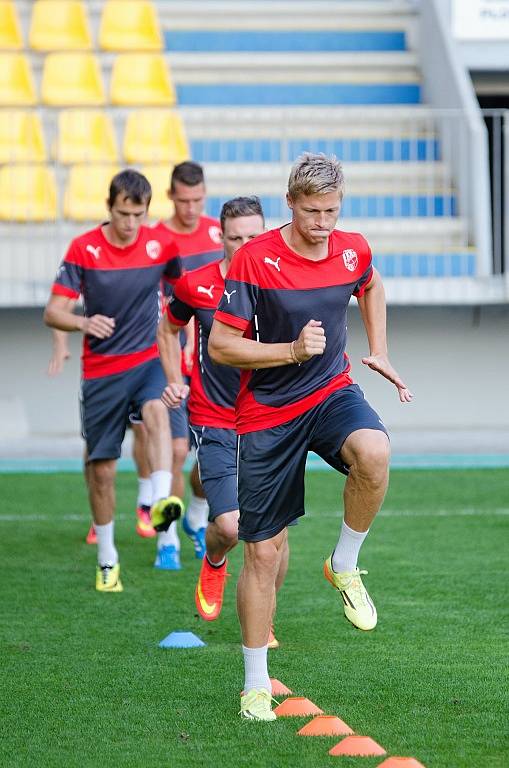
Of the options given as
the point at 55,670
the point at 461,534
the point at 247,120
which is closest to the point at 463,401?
the point at 247,120

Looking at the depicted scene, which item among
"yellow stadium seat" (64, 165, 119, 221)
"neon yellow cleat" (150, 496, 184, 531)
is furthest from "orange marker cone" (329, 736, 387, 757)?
"yellow stadium seat" (64, 165, 119, 221)

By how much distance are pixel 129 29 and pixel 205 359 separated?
11708 millimetres

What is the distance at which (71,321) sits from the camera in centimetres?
748

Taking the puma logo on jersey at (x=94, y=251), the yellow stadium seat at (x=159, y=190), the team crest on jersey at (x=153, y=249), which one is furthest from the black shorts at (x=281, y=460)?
the yellow stadium seat at (x=159, y=190)

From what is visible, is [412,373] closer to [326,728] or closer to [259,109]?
[259,109]

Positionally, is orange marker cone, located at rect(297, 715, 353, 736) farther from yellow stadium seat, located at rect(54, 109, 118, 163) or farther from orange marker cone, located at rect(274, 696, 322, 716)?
yellow stadium seat, located at rect(54, 109, 118, 163)

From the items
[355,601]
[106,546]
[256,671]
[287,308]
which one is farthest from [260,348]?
[106,546]

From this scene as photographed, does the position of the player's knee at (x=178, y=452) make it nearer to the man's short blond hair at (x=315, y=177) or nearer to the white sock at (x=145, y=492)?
the white sock at (x=145, y=492)

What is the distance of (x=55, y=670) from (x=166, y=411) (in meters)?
2.47

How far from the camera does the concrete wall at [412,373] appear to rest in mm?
14758

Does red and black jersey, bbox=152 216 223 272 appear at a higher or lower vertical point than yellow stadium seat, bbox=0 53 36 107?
lower

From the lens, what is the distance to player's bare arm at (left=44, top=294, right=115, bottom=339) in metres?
7.23

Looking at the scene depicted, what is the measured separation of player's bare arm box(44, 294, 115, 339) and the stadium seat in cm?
803

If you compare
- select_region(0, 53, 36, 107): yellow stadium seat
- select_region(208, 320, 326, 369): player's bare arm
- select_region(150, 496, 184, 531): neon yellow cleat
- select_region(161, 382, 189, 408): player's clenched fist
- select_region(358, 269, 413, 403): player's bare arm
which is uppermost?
select_region(0, 53, 36, 107): yellow stadium seat
